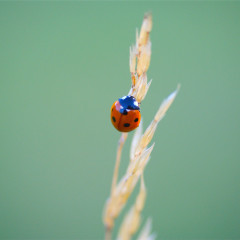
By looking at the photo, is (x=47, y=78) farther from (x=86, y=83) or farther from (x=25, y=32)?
(x=25, y=32)

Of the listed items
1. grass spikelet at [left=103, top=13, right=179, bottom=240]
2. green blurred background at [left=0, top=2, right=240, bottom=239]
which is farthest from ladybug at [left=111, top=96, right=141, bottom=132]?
green blurred background at [left=0, top=2, right=240, bottom=239]

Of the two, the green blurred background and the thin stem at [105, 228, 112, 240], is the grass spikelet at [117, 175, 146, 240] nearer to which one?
the thin stem at [105, 228, 112, 240]

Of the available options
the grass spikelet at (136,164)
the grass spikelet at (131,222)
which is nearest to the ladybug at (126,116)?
the grass spikelet at (136,164)

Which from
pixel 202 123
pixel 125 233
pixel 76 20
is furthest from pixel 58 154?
pixel 76 20

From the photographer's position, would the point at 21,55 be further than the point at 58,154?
Yes

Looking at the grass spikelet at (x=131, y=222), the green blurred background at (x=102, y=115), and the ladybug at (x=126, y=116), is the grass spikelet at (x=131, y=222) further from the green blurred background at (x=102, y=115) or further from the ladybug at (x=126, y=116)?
the green blurred background at (x=102, y=115)

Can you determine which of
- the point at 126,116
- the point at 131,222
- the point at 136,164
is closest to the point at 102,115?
the point at 126,116

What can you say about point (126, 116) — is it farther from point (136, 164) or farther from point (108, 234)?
point (108, 234)
